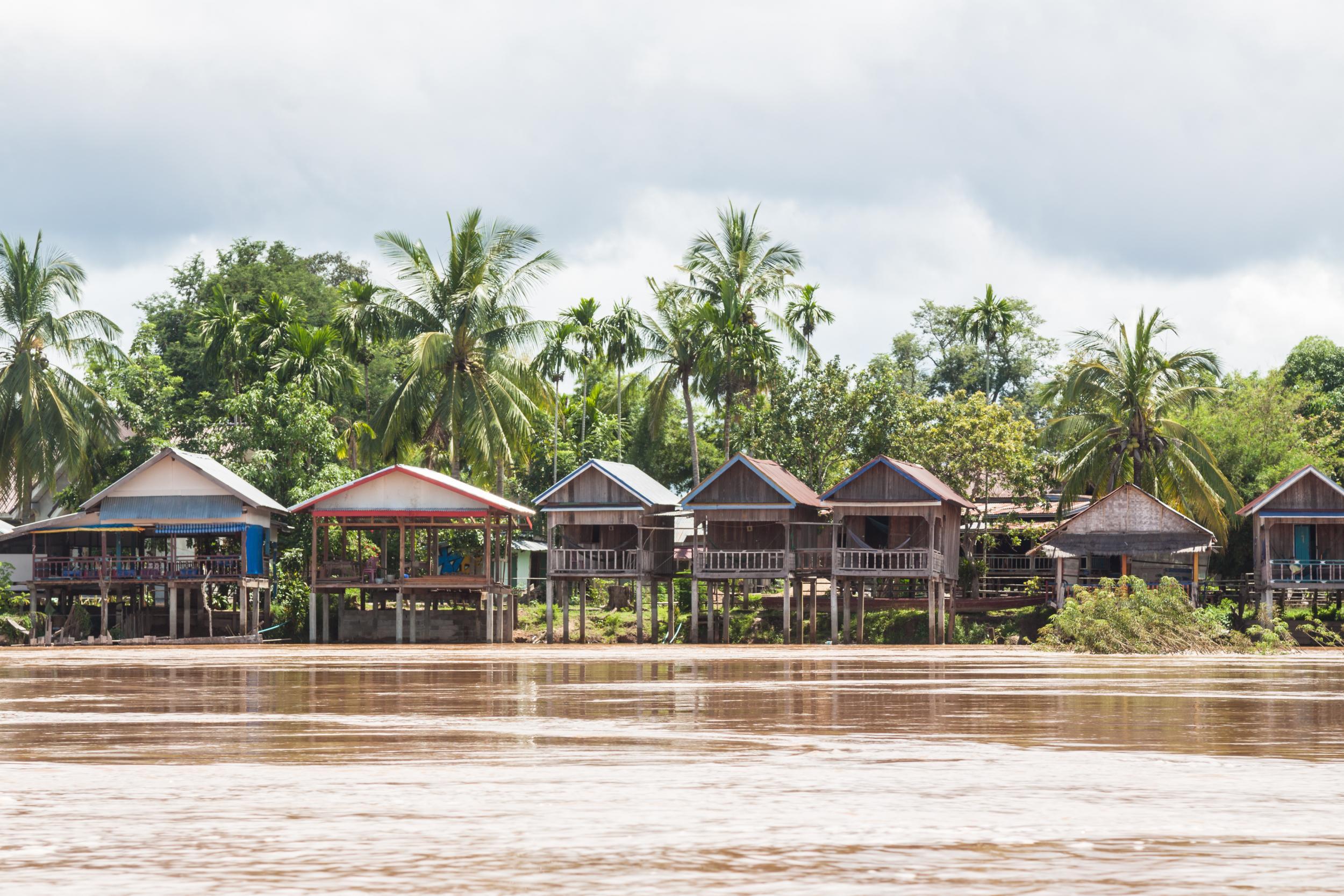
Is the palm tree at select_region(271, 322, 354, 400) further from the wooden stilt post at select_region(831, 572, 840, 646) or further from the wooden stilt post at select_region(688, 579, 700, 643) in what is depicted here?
the wooden stilt post at select_region(831, 572, 840, 646)

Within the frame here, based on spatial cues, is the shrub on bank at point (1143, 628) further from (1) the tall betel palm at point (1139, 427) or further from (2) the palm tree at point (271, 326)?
(2) the palm tree at point (271, 326)

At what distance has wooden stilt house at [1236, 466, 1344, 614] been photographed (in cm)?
3875

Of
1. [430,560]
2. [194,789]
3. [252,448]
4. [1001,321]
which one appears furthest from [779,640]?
[194,789]

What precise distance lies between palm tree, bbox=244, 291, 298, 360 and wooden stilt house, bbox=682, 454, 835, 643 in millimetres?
16359

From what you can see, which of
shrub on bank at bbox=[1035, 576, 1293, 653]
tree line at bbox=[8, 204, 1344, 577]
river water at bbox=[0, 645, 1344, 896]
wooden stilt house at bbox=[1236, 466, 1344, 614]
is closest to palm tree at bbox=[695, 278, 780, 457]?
tree line at bbox=[8, 204, 1344, 577]

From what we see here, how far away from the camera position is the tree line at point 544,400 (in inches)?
1687

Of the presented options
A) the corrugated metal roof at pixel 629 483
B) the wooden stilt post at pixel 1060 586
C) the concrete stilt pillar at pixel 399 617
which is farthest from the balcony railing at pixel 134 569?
the wooden stilt post at pixel 1060 586

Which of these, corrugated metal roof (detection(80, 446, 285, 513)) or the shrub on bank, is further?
corrugated metal roof (detection(80, 446, 285, 513))

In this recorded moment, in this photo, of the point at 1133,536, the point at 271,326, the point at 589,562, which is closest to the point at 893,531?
the point at 1133,536

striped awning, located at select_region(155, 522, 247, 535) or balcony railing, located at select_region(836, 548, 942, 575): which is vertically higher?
striped awning, located at select_region(155, 522, 247, 535)

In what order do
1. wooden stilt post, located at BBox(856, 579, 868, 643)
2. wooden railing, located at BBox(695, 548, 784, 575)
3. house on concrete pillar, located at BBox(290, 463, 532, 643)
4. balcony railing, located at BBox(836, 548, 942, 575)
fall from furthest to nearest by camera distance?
1. wooden stilt post, located at BBox(856, 579, 868, 643)
2. wooden railing, located at BBox(695, 548, 784, 575)
3. house on concrete pillar, located at BBox(290, 463, 532, 643)
4. balcony railing, located at BBox(836, 548, 942, 575)

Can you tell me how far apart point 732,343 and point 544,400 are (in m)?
6.31

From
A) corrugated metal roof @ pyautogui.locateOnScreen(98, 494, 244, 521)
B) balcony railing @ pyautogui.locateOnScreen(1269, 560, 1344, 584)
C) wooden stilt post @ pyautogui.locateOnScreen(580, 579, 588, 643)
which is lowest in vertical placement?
wooden stilt post @ pyautogui.locateOnScreen(580, 579, 588, 643)

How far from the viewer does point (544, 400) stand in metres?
48.7
